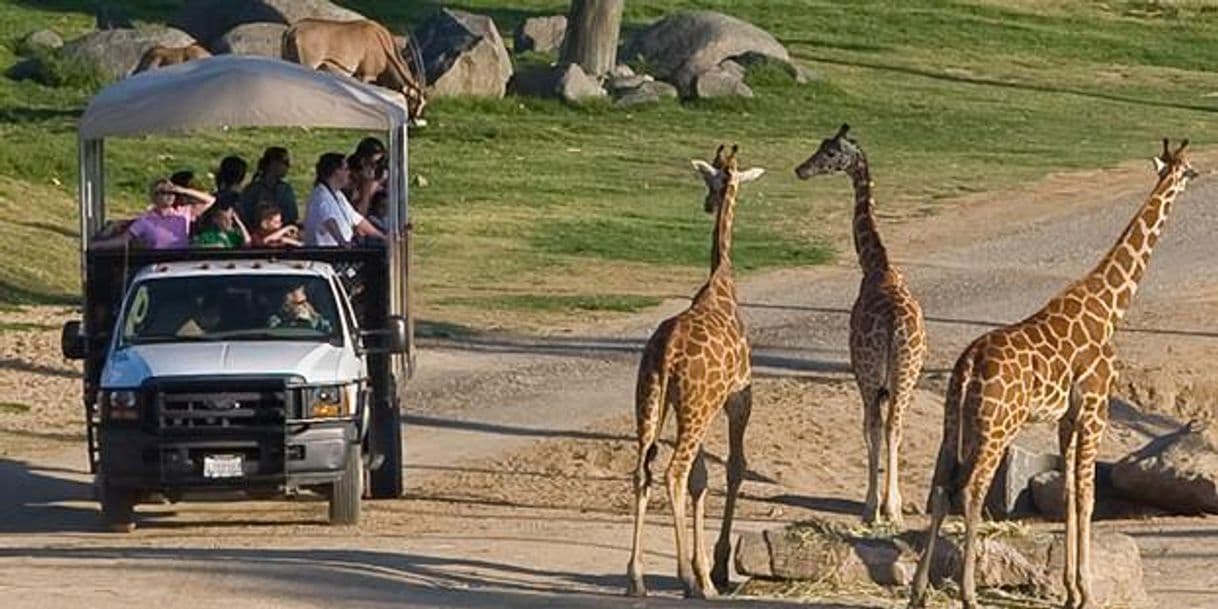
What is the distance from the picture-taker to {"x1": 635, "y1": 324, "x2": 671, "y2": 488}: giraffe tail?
13758 mm

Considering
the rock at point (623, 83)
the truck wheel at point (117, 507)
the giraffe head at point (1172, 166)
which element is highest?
the giraffe head at point (1172, 166)

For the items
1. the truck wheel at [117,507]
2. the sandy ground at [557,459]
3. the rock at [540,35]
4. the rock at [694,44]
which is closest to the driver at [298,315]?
the sandy ground at [557,459]

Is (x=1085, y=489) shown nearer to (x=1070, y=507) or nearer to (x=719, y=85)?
(x=1070, y=507)

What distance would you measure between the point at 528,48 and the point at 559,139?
371 inches

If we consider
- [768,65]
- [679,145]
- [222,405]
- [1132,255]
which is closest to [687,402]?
[1132,255]

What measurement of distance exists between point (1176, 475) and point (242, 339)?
6.09 metres

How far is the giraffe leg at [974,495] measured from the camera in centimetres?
1346

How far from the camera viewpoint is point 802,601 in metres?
13.8

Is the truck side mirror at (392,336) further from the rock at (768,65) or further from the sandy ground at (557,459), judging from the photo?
the rock at (768,65)

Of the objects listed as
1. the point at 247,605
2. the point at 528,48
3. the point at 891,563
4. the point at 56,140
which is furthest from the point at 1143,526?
the point at 528,48

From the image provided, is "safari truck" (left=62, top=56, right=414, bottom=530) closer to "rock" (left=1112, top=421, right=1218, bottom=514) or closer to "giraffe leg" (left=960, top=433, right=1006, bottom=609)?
"giraffe leg" (left=960, top=433, right=1006, bottom=609)

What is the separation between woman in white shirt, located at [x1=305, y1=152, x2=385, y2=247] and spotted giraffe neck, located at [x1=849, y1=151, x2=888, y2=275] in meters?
2.96

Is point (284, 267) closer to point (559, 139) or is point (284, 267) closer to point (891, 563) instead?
point (891, 563)

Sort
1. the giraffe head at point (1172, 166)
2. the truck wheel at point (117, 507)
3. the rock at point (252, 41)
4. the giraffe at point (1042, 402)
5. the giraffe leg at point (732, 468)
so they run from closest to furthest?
1. the giraffe at point (1042, 402)
2. the giraffe leg at point (732, 468)
3. the giraffe head at point (1172, 166)
4. the truck wheel at point (117, 507)
5. the rock at point (252, 41)
